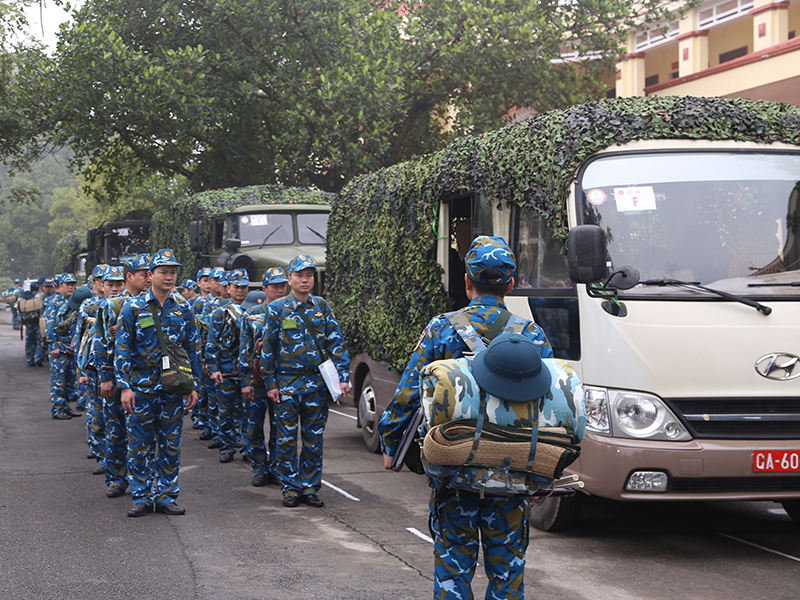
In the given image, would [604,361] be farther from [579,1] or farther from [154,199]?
[154,199]

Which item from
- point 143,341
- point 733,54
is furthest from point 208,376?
point 733,54

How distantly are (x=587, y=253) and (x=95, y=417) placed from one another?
5.08m

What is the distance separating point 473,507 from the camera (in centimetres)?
354

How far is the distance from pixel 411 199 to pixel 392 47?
1429 cm

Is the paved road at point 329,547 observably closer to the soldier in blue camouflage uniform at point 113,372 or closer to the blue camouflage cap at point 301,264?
the soldier in blue camouflage uniform at point 113,372

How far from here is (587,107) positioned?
6.32 metres

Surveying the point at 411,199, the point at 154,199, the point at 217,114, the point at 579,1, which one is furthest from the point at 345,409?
the point at 154,199

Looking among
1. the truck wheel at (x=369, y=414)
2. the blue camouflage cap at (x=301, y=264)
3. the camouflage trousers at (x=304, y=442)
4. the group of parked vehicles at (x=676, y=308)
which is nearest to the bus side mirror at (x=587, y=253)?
the group of parked vehicles at (x=676, y=308)

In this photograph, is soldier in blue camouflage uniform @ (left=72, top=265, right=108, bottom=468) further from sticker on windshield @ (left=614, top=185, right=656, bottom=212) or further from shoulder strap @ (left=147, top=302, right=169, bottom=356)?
sticker on windshield @ (left=614, top=185, right=656, bottom=212)

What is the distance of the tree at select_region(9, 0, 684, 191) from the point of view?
2112 centimetres

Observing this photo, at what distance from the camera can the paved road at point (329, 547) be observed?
5.14 m

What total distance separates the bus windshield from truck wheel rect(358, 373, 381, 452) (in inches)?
168

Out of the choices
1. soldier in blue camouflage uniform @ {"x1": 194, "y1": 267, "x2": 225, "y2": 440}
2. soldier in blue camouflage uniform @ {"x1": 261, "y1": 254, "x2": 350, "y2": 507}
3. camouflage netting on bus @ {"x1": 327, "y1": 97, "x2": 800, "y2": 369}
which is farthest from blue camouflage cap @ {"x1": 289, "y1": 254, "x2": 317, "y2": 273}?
soldier in blue camouflage uniform @ {"x1": 194, "y1": 267, "x2": 225, "y2": 440}

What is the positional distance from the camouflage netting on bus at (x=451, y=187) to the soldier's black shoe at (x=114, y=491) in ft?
8.54
